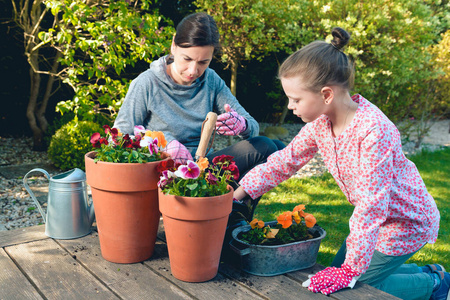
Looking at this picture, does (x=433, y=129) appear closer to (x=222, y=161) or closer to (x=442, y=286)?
(x=442, y=286)

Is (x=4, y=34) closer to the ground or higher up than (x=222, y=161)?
higher up

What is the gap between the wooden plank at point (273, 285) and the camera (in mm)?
1346

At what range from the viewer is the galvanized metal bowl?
4.83 feet

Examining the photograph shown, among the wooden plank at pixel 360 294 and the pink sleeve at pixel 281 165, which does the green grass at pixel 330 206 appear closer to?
the pink sleeve at pixel 281 165

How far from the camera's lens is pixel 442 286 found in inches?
76.2

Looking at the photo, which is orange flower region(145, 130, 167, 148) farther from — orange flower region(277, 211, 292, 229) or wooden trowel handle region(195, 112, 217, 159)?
orange flower region(277, 211, 292, 229)

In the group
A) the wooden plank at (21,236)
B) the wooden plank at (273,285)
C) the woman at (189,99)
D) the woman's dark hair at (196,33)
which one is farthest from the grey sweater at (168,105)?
the wooden plank at (273,285)

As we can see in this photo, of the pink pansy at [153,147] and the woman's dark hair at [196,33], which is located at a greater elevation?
the woman's dark hair at [196,33]

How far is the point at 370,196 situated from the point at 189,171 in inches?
25.1

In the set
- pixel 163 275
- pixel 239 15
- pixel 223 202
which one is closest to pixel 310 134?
pixel 223 202

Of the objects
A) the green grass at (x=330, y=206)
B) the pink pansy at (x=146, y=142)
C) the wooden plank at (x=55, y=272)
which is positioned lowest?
the green grass at (x=330, y=206)

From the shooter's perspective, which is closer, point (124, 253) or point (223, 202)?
point (223, 202)

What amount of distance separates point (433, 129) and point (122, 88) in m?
7.83

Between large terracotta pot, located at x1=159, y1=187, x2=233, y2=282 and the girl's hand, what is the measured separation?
0.35 metres
